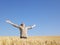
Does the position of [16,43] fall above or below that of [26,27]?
below

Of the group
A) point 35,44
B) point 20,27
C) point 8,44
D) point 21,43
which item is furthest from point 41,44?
point 20,27

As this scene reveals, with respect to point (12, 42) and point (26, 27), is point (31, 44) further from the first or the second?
point (26, 27)

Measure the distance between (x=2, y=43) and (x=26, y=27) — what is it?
22.5ft

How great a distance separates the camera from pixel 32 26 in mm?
12906

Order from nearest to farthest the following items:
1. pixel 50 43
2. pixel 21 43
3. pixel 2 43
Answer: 1. pixel 2 43
2. pixel 21 43
3. pixel 50 43

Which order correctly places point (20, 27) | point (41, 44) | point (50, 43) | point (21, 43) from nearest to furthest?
point (21, 43)
point (41, 44)
point (50, 43)
point (20, 27)

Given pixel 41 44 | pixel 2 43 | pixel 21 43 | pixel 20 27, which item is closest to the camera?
pixel 2 43

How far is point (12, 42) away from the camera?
253 inches

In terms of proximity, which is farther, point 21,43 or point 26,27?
point 26,27

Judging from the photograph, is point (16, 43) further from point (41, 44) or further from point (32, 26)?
point (32, 26)

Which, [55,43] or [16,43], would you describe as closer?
[16,43]

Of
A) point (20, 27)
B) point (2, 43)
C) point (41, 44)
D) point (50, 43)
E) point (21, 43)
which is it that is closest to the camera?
point (2, 43)

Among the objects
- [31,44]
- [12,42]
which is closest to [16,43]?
[12,42]

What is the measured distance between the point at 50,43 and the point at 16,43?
1.51 meters
